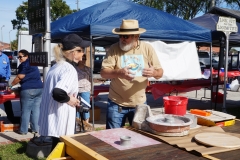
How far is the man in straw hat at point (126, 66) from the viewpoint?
295cm

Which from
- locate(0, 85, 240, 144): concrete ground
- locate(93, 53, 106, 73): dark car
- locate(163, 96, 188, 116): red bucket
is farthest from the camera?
locate(93, 53, 106, 73): dark car

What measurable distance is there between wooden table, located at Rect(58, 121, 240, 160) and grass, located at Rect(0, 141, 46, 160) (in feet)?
9.26

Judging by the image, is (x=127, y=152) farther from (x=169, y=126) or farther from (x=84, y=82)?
(x=84, y=82)

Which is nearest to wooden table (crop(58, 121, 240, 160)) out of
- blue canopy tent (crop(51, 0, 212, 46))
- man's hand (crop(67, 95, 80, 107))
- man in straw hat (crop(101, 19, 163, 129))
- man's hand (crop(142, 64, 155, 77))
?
man's hand (crop(67, 95, 80, 107))

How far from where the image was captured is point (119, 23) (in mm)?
6176

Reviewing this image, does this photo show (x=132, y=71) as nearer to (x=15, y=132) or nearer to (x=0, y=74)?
(x=15, y=132)

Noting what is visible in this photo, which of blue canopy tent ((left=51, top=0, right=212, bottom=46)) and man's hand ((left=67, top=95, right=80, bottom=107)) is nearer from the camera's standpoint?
man's hand ((left=67, top=95, right=80, bottom=107))

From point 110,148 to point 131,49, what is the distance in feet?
4.56

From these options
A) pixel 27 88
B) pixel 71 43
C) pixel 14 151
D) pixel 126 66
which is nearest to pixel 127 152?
pixel 126 66

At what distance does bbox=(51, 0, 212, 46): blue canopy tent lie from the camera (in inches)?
232

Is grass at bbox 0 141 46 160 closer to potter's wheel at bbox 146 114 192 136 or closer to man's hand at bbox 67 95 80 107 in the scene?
man's hand at bbox 67 95 80 107

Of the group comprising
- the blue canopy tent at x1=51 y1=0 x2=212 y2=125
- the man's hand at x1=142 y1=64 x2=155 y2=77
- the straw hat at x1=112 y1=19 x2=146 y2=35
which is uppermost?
the blue canopy tent at x1=51 y1=0 x2=212 y2=125

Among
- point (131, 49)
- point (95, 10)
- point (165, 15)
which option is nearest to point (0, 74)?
point (95, 10)

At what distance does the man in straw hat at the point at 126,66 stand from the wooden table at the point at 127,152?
1052 millimetres
